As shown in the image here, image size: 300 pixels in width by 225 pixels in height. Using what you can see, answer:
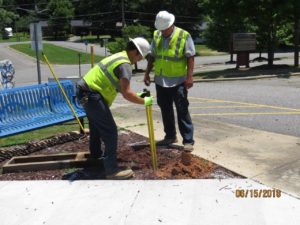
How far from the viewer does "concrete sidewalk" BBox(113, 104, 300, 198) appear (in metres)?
5.39

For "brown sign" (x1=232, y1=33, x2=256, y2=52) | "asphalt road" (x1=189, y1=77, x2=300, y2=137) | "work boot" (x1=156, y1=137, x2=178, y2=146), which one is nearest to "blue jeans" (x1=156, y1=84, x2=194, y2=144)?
"work boot" (x1=156, y1=137, x2=178, y2=146)

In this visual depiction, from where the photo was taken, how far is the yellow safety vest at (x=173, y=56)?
629cm

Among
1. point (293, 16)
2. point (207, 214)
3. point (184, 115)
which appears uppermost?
point (293, 16)

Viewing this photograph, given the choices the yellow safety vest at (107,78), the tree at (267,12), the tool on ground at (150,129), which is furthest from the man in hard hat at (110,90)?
the tree at (267,12)

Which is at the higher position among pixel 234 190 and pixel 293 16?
pixel 293 16

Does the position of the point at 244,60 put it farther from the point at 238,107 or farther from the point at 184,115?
the point at 184,115

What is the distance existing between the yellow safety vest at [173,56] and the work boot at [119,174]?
5.05 feet

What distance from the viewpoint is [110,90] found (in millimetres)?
5465

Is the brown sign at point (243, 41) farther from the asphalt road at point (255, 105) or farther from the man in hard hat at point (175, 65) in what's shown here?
the man in hard hat at point (175, 65)

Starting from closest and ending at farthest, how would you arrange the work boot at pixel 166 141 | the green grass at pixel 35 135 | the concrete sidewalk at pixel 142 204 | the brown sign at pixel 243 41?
the concrete sidewalk at pixel 142 204
the work boot at pixel 166 141
the green grass at pixel 35 135
the brown sign at pixel 243 41

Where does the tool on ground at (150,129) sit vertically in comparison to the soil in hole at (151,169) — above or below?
above

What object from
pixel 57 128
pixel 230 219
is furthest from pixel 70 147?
pixel 230 219

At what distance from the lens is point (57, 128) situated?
8789 millimetres

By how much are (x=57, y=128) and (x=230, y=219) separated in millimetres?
5095
